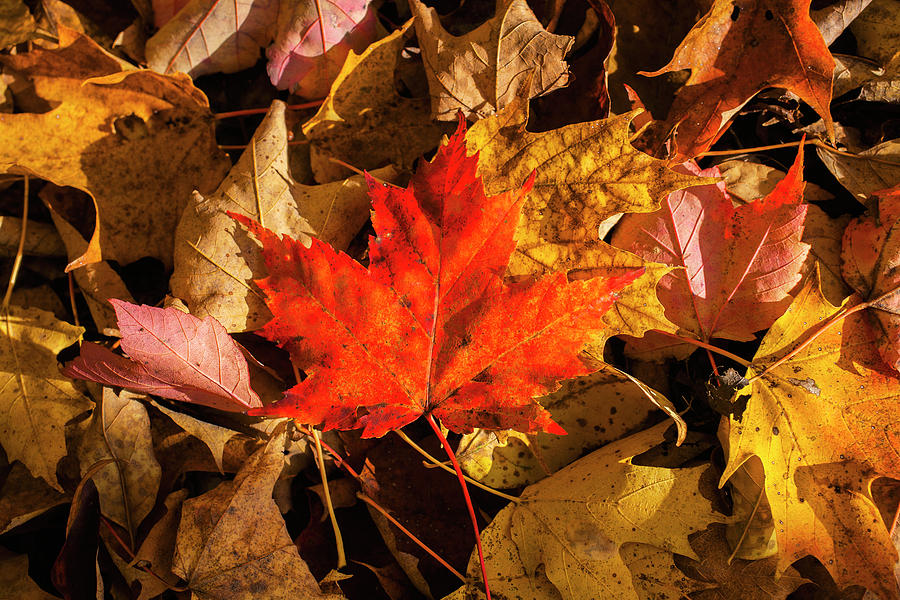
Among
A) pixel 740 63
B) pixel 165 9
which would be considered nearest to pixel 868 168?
pixel 740 63

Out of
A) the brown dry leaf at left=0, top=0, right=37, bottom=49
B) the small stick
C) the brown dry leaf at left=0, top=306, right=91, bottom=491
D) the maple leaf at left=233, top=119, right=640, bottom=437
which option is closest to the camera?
the maple leaf at left=233, top=119, right=640, bottom=437

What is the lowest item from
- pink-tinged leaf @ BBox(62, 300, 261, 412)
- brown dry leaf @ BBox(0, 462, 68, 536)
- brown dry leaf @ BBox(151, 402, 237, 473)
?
brown dry leaf @ BBox(0, 462, 68, 536)

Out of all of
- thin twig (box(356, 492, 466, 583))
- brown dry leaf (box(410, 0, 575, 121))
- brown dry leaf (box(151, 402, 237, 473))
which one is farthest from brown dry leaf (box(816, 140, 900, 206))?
brown dry leaf (box(151, 402, 237, 473))

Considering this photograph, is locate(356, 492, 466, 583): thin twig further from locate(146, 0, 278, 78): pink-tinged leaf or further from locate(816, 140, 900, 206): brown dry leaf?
locate(816, 140, 900, 206): brown dry leaf

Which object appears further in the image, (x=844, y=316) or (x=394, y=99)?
(x=394, y=99)

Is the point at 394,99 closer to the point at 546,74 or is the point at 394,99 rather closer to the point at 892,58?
the point at 546,74

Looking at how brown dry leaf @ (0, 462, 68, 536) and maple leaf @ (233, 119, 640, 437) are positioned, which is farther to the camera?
brown dry leaf @ (0, 462, 68, 536)

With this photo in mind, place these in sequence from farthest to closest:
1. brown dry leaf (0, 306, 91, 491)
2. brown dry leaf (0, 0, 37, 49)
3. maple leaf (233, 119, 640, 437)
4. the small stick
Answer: brown dry leaf (0, 0, 37, 49), brown dry leaf (0, 306, 91, 491), the small stick, maple leaf (233, 119, 640, 437)

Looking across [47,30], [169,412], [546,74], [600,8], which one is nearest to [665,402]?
[546,74]
